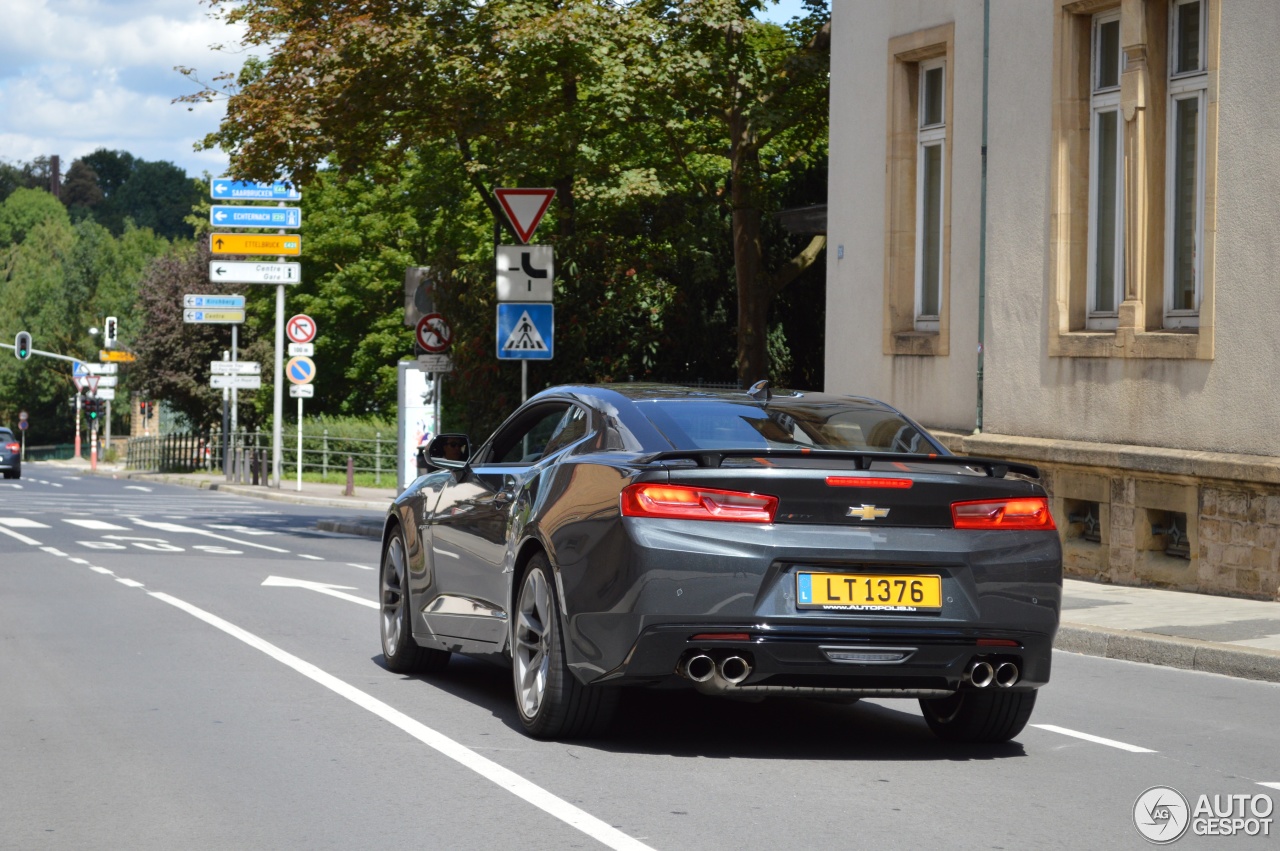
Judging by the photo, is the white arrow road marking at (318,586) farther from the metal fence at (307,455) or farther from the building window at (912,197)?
→ the metal fence at (307,455)

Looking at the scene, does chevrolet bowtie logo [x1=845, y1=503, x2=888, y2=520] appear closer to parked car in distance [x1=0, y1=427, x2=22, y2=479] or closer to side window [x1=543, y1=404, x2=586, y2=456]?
side window [x1=543, y1=404, x2=586, y2=456]

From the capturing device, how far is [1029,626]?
270 inches

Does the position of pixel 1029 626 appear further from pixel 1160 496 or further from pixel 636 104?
pixel 636 104

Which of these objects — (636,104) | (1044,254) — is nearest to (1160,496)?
(1044,254)

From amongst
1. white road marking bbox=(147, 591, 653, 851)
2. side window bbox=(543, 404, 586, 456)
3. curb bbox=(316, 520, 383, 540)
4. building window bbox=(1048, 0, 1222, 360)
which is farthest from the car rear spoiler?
curb bbox=(316, 520, 383, 540)

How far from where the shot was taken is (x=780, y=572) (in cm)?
662

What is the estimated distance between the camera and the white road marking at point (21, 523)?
84.6 ft

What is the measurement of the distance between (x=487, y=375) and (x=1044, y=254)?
11.2 meters

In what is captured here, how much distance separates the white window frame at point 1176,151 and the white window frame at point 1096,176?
21.3 inches

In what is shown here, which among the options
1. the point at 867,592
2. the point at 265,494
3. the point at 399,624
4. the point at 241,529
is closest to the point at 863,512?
the point at 867,592

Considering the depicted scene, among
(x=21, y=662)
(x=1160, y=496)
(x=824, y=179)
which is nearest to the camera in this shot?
Answer: (x=21, y=662)

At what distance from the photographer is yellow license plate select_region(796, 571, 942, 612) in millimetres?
6645

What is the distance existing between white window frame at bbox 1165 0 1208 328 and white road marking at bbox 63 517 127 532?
1580 cm

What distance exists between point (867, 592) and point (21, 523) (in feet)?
73.8
